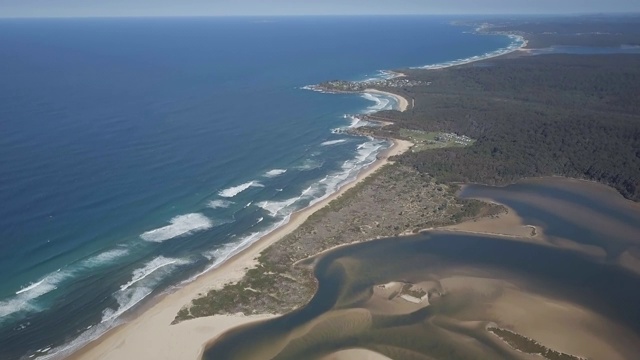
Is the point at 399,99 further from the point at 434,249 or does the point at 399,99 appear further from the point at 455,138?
the point at 434,249

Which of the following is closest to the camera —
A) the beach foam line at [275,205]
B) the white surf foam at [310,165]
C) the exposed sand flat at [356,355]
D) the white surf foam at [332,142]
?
the exposed sand flat at [356,355]

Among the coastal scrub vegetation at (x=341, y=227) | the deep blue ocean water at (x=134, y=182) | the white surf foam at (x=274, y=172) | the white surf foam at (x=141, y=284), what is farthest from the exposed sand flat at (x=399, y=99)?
the white surf foam at (x=141, y=284)

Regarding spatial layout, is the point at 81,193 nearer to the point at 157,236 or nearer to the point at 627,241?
the point at 157,236

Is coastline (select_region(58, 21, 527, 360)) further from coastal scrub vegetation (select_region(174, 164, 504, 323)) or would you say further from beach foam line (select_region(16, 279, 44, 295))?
beach foam line (select_region(16, 279, 44, 295))

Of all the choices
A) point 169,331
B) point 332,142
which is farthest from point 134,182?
point 332,142

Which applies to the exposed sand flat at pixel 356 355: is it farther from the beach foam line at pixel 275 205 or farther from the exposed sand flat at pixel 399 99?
the exposed sand flat at pixel 399 99

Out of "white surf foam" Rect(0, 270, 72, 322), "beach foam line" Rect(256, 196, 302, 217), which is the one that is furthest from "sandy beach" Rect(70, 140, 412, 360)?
"beach foam line" Rect(256, 196, 302, 217)
